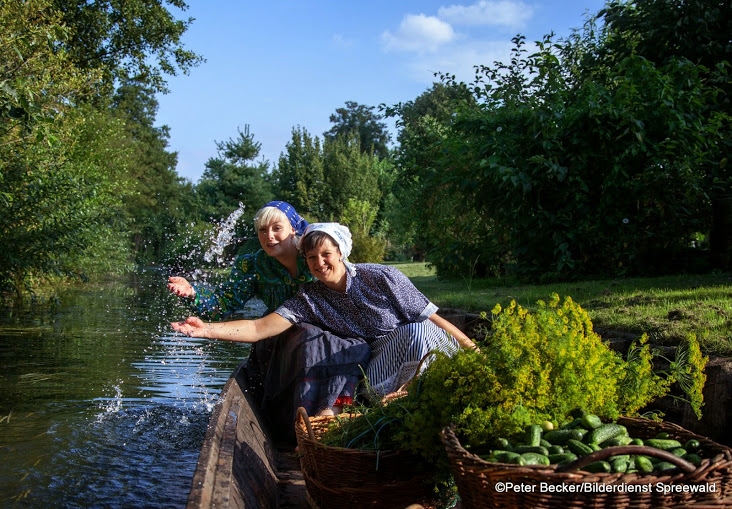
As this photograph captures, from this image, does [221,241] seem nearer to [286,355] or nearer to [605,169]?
[605,169]

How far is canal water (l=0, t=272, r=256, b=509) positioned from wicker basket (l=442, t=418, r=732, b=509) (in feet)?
8.57

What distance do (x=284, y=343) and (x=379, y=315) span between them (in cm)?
66

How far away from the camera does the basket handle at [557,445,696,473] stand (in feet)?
6.90

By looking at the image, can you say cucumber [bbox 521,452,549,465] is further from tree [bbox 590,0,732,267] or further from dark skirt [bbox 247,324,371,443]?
tree [bbox 590,0,732,267]

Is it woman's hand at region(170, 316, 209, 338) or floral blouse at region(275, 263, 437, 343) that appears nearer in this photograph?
woman's hand at region(170, 316, 209, 338)

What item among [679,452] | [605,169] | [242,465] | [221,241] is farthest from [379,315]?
[221,241]

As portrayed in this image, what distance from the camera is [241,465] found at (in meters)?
3.03

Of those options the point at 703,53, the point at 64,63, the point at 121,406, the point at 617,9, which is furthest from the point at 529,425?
the point at 64,63

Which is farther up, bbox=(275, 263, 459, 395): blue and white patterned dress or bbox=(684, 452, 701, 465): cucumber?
bbox=(275, 263, 459, 395): blue and white patterned dress

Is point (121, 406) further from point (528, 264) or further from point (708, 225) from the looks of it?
point (708, 225)

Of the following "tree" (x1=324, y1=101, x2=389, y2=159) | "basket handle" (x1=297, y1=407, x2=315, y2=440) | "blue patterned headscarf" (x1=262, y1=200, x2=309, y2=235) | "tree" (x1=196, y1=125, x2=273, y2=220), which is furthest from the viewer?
"tree" (x1=324, y1=101, x2=389, y2=159)

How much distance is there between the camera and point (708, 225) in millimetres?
8680

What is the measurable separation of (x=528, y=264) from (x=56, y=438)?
6089mm

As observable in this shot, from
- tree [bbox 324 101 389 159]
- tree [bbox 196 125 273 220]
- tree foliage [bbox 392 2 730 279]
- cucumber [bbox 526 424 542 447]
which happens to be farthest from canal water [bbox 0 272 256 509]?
tree [bbox 324 101 389 159]
